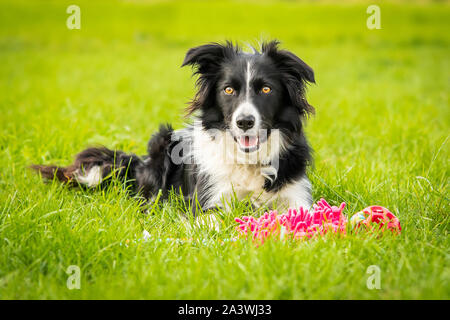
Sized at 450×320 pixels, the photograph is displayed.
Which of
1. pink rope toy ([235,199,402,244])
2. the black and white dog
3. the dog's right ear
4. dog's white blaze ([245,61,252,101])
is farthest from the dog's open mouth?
the dog's right ear

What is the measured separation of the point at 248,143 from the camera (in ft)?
11.5

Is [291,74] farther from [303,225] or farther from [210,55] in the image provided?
[303,225]

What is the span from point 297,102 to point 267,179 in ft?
2.19

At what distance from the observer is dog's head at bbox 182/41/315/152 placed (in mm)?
3416

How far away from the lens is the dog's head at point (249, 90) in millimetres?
3416

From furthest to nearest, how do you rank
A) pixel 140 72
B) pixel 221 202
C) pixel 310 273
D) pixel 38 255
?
pixel 140 72
pixel 221 202
pixel 38 255
pixel 310 273

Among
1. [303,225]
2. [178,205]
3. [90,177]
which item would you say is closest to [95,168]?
[90,177]

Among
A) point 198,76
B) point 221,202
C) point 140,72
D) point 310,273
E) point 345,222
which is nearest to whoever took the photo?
point 310,273

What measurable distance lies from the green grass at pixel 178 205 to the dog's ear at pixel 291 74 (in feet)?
2.44

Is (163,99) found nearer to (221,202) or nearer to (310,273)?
(221,202)

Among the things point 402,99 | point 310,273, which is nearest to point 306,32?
point 402,99

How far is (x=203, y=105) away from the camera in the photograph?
3736 millimetres

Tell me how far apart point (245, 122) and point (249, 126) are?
0.05m

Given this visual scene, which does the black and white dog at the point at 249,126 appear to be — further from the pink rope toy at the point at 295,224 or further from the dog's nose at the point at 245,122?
the pink rope toy at the point at 295,224
